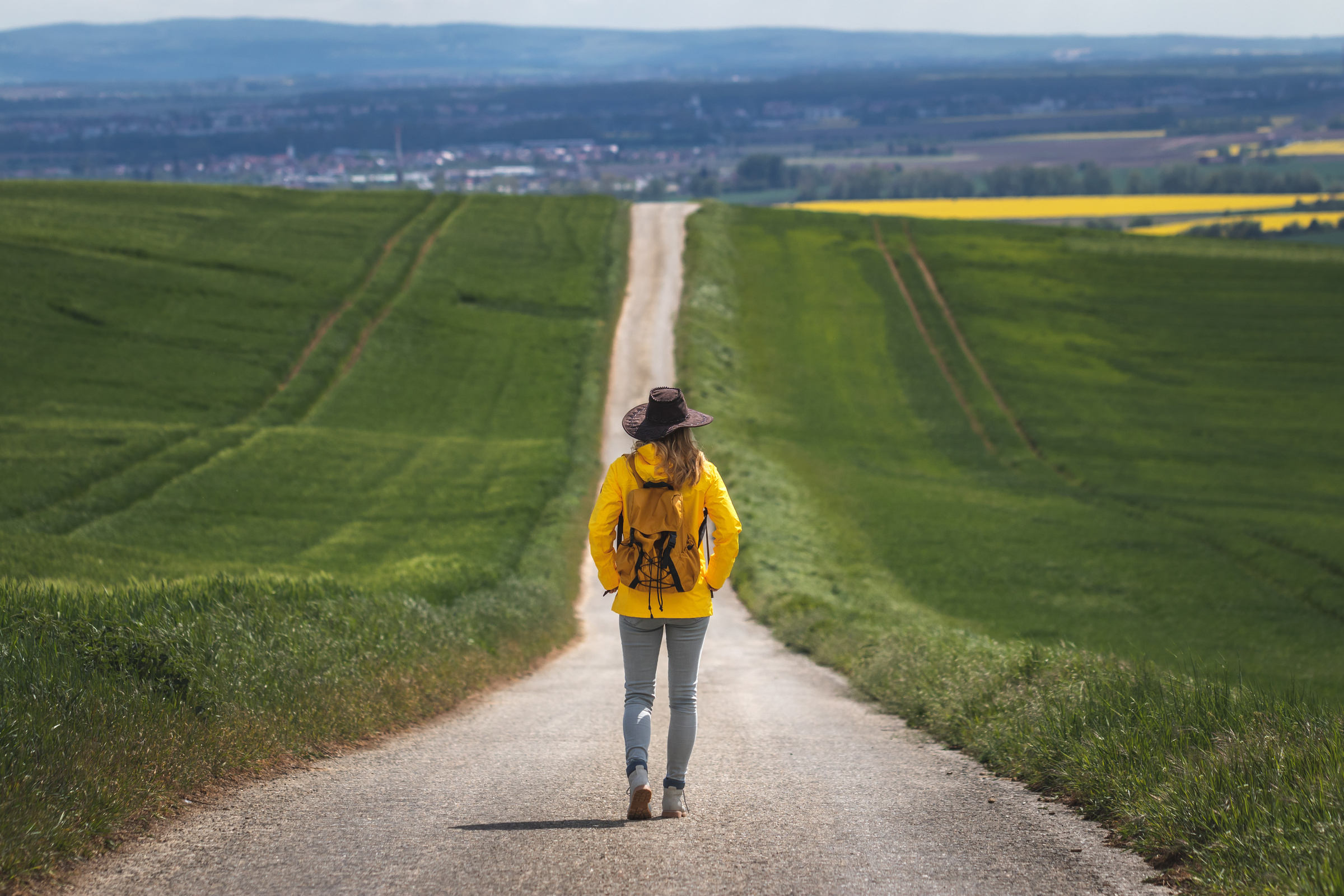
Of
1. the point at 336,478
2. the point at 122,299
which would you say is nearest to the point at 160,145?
the point at 122,299

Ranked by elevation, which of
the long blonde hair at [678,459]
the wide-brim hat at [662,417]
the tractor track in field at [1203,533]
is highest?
the wide-brim hat at [662,417]

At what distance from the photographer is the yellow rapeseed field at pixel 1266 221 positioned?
90938mm

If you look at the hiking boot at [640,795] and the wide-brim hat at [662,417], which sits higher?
the wide-brim hat at [662,417]

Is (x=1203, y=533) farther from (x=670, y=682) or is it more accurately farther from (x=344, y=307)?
(x=344, y=307)

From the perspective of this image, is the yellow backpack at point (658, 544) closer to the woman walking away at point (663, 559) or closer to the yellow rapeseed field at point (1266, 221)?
the woman walking away at point (663, 559)

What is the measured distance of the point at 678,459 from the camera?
5.80 meters

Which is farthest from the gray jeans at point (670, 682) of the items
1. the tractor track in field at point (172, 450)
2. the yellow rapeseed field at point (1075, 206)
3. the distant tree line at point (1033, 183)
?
the distant tree line at point (1033, 183)

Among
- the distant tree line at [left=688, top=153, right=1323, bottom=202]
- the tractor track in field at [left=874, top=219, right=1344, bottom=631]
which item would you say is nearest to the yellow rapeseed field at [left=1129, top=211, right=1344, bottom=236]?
the distant tree line at [left=688, top=153, right=1323, bottom=202]

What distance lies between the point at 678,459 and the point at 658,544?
50cm

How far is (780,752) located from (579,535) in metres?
19.9

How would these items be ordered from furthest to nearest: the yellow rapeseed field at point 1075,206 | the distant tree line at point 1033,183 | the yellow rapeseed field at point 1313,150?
1. the yellow rapeseed field at point 1313,150
2. the distant tree line at point 1033,183
3. the yellow rapeseed field at point 1075,206

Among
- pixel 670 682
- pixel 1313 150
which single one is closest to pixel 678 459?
pixel 670 682

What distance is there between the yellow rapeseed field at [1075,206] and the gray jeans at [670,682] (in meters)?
102

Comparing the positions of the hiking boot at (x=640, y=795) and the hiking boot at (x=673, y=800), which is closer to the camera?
the hiking boot at (x=640, y=795)
